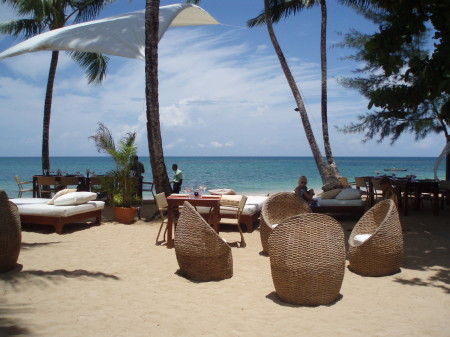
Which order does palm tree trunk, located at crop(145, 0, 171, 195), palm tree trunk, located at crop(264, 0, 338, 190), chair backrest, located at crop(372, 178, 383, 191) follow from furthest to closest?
palm tree trunk, located at crop(264, 0, 338, 190)
chair backrest, located at crop(372, 178, 383, 191)
palm tree trunk, located at crop(145, 0, 171, 195)

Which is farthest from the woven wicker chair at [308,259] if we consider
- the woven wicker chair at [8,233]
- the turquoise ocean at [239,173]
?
the turquoise ocean at [239,173]

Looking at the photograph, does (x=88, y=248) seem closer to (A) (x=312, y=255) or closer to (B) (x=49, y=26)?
(A) (x=312, y=255)

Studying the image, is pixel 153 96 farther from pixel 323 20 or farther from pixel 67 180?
pixel 323 20

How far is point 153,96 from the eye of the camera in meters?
8.84

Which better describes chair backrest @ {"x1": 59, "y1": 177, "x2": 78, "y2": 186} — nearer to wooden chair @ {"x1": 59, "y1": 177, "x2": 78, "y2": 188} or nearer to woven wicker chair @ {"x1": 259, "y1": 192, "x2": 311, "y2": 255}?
wooden chair @ {"x1": 59, "y1": 177, "x2": 78, "y2": 188}

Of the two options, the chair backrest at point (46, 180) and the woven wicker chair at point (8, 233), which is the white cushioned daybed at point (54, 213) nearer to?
the woven wicker chair at point (8, 233)

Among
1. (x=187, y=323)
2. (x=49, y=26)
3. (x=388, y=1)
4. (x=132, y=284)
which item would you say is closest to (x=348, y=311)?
(x=187, y=323)

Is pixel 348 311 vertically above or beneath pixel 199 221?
beneath

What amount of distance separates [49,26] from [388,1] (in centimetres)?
1135

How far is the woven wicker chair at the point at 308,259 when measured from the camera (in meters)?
3.74

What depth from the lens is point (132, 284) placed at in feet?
14.4

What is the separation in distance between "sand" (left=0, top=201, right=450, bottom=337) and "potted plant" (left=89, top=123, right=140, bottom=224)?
8.12 ft

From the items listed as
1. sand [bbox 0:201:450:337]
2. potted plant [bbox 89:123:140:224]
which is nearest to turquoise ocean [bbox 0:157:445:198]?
potted plant [bbox 89:123:140:224]

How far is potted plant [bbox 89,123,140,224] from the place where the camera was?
28.0 ft
